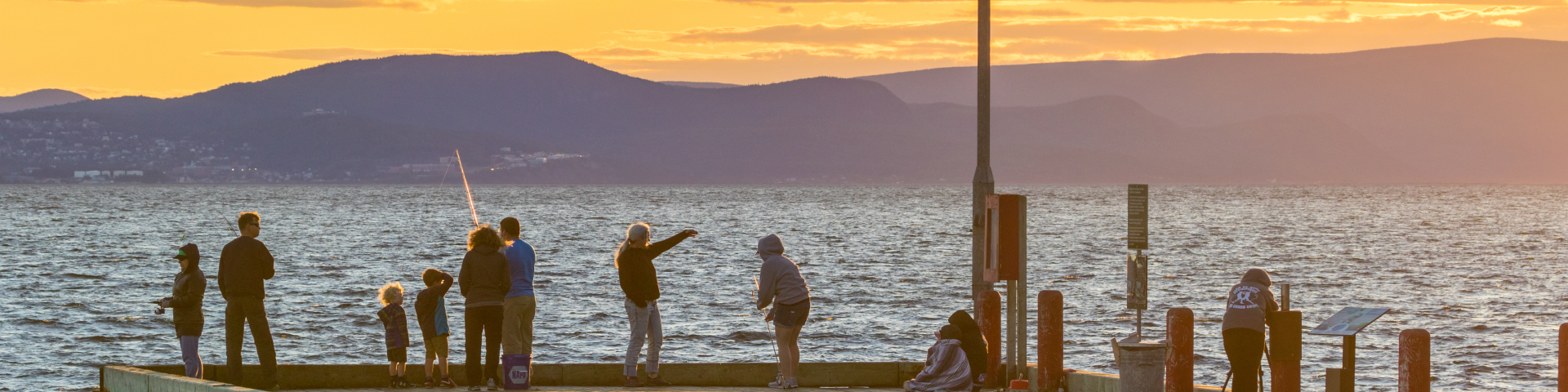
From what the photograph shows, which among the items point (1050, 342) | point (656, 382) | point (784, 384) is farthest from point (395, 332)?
point (1050, 342)

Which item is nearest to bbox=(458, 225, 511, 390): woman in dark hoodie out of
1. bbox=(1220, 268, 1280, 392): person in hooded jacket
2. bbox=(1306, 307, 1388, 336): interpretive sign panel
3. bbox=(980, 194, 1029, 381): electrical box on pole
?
bbox=(980, 194, 1029, 381): electrical box on pole

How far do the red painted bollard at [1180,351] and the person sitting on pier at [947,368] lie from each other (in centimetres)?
172

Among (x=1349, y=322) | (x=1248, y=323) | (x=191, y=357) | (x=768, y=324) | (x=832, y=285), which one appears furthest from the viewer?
(x=832, y=285)

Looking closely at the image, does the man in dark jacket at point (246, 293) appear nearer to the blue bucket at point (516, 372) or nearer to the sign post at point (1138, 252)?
the blue bucket at point (516, 372)

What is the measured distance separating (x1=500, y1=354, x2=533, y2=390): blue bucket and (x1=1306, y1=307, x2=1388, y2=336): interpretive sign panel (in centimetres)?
650

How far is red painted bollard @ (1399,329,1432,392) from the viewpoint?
11.9 metres

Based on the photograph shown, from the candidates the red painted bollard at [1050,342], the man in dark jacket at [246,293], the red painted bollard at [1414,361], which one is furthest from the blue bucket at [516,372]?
the red painted bollard at [1414,361]

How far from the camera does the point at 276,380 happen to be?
14.2 metres

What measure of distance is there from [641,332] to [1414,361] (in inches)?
257

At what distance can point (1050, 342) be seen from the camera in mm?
14227

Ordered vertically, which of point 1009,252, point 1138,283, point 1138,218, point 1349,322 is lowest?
point 1349,322

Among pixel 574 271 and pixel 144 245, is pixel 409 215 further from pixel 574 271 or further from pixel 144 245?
pixel 574 271

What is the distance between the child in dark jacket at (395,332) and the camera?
1427 centimetres

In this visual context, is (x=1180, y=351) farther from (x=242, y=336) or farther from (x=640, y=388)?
(x=242, y=336)
